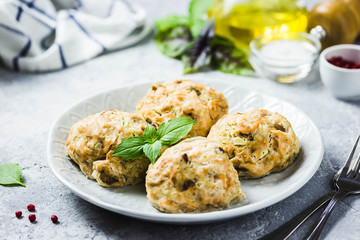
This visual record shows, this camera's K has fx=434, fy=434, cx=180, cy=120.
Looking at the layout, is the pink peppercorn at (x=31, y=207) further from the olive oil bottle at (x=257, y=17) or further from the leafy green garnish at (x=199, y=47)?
the olive oil bottle at (x=257, y=17)

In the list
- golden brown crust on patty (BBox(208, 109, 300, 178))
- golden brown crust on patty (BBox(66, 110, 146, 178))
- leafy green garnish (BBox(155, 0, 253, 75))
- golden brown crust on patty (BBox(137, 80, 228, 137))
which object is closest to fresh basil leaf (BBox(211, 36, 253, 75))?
leafy green garnish (BBox(155, 0, 253, 75))

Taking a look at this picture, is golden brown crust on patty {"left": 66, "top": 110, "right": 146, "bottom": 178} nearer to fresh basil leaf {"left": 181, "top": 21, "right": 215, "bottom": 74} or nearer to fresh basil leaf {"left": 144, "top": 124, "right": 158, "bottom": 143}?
fresh basil leaf {"left": 144, "top": 124, "right": 158, "bottom": 143}

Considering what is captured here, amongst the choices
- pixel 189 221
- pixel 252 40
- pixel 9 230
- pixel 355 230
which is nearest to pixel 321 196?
pixel 355 230

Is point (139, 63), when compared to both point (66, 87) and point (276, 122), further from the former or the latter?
point (276, 122)

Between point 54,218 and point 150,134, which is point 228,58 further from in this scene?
point 54,218

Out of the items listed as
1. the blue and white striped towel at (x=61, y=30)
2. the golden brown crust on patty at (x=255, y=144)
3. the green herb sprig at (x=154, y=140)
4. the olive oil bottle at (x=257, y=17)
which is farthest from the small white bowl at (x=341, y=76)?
the blue and white striped towel at (x=61, y=30)

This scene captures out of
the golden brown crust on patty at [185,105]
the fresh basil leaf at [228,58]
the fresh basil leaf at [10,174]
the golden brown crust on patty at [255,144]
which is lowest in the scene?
the fresh basil leaf at [228,58]
